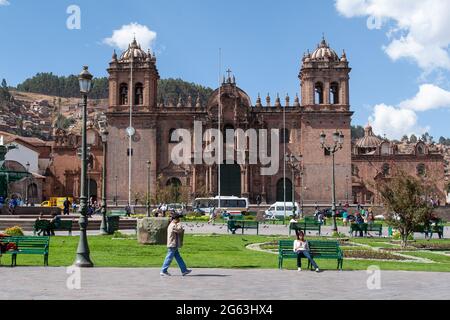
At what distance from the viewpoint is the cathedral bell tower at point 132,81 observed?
64188 millimetres

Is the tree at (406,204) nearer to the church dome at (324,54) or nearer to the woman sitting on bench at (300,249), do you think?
the woman sitting on bench at (300,249)

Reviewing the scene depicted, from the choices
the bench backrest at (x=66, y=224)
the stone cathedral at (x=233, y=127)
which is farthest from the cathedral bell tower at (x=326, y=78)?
the bench backrest at (x=66, y=224)

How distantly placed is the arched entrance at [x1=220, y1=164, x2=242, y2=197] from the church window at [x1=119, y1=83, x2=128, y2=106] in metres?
12.1

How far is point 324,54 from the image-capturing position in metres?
65.1

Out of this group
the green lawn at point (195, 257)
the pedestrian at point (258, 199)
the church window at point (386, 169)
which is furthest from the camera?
the church window at point (386, 169)

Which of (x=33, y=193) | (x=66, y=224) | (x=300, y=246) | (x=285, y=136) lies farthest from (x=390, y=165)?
(x=300, y=246)

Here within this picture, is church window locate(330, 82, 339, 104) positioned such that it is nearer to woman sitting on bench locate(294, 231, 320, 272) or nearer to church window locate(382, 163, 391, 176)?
church window locate(382, 163, 391, 176)

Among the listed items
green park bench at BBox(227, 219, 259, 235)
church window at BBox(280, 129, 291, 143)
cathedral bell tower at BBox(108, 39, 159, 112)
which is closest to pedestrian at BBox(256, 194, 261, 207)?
church window at BBox(280, 129, 291, 143)

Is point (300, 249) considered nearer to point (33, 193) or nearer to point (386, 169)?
point (33, 193)

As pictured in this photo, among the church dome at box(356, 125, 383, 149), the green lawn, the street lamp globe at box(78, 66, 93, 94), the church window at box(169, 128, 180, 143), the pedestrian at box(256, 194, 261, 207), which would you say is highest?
the church dome at box(356, 125, 383, 149)

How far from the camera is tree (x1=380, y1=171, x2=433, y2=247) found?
2256 cm

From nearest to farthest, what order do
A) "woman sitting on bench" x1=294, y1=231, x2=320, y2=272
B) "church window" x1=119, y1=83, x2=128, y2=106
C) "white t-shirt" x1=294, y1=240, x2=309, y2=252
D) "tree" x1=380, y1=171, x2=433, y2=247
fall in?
1. "woman sitting on bench" x1=294, y1=231, x2=320, y2=272
2. "white t-shirt" x1=294, y1=240, x2=309, y2=252
3. "tree" x1=380, y1=171, x2=433, y2=247
4. "church window" x1=119, y1=83, x2=128, y2=106

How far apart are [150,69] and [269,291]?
54.7m

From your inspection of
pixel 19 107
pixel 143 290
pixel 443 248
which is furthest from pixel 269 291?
pixel 19 107
